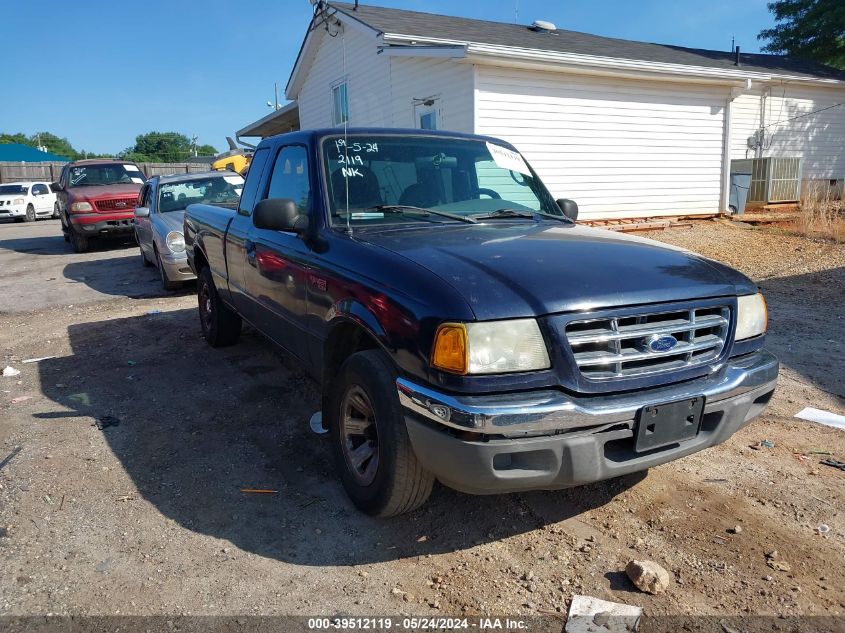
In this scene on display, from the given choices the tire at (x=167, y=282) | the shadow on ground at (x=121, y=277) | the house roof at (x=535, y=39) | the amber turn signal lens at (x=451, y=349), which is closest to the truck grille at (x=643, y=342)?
the amber turn signal lens at (x=451, y=349)

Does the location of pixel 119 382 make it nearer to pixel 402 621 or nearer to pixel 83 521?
pixel 83 521

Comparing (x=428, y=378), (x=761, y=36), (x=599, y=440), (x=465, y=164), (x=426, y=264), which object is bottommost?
(x=599, y=440)

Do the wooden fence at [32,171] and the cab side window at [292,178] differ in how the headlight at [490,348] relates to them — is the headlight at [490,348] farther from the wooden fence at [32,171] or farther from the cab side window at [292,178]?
the wooden fence at [32,171]

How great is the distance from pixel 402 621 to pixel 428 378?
3.09 feet

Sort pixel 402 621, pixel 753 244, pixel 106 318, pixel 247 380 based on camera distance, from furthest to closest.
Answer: pixel 753 244 < pixel 106 318 < pixel 247 380 < pixel 402 621

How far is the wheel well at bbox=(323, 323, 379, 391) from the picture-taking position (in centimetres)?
318

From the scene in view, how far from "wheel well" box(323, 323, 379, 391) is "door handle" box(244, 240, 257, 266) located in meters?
1.44

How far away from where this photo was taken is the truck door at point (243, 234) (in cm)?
474

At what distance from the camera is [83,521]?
3.25 m

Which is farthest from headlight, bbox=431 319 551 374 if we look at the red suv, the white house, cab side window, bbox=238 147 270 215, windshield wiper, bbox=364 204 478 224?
the red suv

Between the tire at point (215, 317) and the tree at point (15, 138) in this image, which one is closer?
the tire at point (215, 317)

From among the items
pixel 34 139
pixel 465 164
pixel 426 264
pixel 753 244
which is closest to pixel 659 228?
pixel 753 244

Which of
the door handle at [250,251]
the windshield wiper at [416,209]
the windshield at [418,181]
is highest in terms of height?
the windshield at [418,181]

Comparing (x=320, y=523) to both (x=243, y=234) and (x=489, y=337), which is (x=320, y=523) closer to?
(x=489, y=337)
